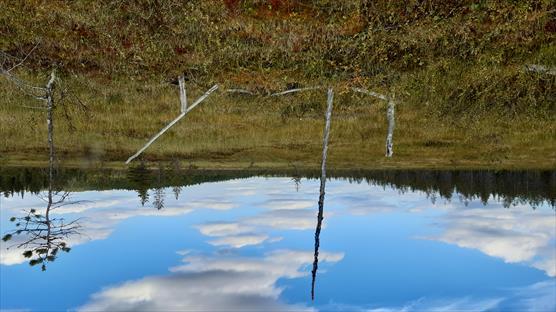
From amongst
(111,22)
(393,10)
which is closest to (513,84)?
(393,10)

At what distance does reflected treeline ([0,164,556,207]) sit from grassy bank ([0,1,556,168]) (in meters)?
1.22

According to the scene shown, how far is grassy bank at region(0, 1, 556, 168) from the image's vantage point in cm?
2714

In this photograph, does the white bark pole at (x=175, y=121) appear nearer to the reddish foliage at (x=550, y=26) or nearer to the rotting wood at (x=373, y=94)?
the rotting wood at (x=373, y=94)

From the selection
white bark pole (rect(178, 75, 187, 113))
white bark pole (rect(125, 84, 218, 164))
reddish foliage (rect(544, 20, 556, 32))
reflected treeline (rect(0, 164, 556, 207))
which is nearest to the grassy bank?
reddish foliage (rect(544, 20, 556, 32))

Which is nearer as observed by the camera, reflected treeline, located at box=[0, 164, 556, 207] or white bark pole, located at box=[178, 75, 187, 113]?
reflected treeline, located at box=[0, 164, 556, 207]

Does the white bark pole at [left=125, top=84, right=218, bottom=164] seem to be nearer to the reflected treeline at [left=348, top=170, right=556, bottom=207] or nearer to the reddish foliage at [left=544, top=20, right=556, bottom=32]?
the reflected treeline at [left=348, top=170, right=556, bottom=207]

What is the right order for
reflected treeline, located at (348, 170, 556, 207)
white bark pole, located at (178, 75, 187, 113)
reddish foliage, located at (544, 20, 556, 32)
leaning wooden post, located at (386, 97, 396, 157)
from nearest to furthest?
reflected treeline, located at (348, 170, 556, 207)
leaning wooden post, located at (386, 97, 396, 157)
reddish foliage, located at (544, 20, 556, 32)
white bark pole, located at (178, 75, 187, 113)

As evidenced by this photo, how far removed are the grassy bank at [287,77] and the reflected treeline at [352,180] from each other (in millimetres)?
1218

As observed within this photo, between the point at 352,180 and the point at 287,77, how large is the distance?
7508 millimetres

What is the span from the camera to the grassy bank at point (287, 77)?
27141mm

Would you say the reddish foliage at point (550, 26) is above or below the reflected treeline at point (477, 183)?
above

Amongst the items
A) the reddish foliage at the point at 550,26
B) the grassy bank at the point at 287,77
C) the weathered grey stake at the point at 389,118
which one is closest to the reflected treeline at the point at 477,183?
the grassy bank at the point at 287,77

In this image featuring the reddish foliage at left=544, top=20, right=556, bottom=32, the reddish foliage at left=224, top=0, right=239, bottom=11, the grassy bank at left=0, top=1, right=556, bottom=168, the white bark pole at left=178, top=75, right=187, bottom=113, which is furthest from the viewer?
the reddish foliage at left=224, top=0, right=239, bottom=11

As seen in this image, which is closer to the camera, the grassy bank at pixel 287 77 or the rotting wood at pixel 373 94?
the grassy bank at pixel 287 77
